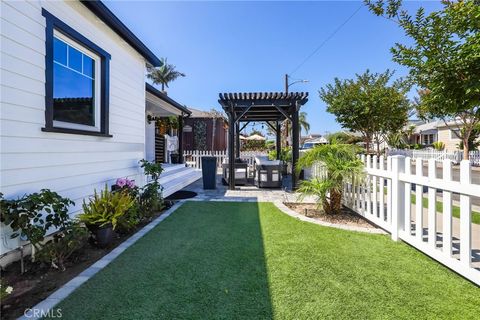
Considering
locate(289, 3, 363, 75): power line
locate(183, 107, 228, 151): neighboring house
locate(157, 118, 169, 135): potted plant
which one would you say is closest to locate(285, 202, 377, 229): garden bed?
locate(289, 3, 363, 75): power line

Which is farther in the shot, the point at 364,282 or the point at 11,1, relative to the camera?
the point at 11,1

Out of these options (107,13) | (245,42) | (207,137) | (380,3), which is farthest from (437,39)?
(207,137)

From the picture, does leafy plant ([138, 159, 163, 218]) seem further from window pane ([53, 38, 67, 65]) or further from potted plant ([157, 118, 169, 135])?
potted plant ([157, 118, 169, 135])

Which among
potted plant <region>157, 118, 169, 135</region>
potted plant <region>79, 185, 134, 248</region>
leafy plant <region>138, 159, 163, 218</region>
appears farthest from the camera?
potted plant <region>157, 118, 169, 135</region>

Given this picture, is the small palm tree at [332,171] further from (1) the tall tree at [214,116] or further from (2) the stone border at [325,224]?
(1) the tall tree at [214,116]

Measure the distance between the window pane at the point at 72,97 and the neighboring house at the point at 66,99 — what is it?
15mm

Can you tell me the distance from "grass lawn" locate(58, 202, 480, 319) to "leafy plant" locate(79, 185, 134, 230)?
20.4 inches

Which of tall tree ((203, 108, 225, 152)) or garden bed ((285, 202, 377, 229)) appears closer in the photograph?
garden bed ((285, 202, 377, 229))

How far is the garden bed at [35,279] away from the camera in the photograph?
2.15 m

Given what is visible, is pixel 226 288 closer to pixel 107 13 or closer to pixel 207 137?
pixel 107 13

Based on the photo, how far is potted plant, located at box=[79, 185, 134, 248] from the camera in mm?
3391

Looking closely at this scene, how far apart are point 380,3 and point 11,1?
200 inches

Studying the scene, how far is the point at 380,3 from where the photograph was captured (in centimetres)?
404

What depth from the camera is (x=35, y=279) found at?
2602 millimetres
